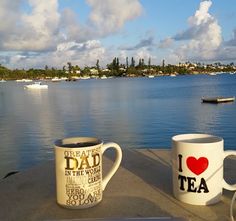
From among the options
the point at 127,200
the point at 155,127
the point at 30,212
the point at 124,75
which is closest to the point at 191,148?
the point at 127,200

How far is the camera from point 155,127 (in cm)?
2430

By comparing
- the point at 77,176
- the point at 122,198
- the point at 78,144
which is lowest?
the point at 122,198

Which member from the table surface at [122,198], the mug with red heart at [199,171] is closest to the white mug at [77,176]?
the table surface at [122,198]

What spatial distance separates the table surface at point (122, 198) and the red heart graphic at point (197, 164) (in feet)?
0.55

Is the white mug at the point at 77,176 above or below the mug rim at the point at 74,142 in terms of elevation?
below

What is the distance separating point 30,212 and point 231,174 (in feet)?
3.98

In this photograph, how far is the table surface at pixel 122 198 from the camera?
174 centimetres

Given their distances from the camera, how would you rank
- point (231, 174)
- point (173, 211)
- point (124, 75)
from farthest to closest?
point (124, 75) → point (231, 174) → point (173, 211)

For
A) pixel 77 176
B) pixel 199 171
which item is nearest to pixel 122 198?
pixel 77 176

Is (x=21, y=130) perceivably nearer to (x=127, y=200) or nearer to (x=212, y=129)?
(x=212, y=129)

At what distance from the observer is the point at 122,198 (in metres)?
1.95

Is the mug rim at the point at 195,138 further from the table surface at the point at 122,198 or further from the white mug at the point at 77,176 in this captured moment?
the white mug at the point at 77,176

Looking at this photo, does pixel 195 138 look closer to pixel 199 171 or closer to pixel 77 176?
pixel 199 171

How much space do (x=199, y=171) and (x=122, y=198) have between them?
41cm
